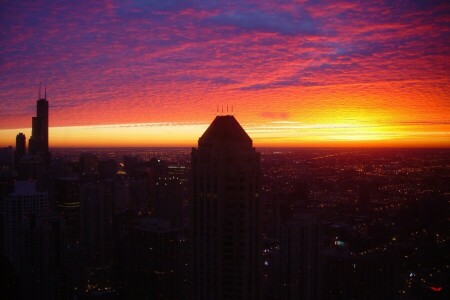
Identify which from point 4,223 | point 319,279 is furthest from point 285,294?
point 4,223

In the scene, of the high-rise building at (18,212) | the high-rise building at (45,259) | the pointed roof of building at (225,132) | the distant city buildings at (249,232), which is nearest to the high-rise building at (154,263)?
the distant city buildings at (249,232)

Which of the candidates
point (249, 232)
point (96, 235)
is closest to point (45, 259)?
point (96, 235)

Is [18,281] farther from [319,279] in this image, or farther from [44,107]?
[319,279]

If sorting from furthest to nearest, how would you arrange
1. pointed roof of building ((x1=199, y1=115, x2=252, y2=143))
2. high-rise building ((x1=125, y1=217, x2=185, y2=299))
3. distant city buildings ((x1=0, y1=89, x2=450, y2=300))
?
high-rise building ((x1=125, y1=217, x2=185, y2=299))
pointed roof of building ((x1=199, y1=115, x2=252, y2=143))
distant city buildings ((x1=0, y1=89, x2=450, y2=300))

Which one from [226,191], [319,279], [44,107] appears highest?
[44,107]

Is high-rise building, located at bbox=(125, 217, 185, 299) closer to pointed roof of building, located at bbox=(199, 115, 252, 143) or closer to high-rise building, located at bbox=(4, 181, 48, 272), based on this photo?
high-rise building, located at bbox=(4, 181, 48, 272)

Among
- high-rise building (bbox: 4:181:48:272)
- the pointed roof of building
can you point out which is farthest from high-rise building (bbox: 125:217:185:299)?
the pointed roof of building
